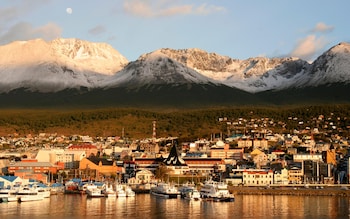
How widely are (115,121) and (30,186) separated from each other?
63.6m

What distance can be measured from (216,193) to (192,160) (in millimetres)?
25821

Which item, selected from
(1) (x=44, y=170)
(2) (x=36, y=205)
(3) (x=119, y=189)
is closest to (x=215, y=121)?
(1) (x=44, y=170)

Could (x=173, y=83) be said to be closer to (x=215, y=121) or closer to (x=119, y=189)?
(x=215, y=121)

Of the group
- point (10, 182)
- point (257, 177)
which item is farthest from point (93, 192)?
point (257, 177)

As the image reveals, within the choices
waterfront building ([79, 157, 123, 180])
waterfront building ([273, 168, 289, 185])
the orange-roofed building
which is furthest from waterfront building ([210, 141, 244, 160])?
the orange-roofed building

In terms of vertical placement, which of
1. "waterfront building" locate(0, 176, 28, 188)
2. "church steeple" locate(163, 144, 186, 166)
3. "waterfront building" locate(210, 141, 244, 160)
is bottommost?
"waterfront building" locate(0, 176, 28, 188)

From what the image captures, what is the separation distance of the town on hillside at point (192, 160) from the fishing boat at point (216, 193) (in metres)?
12.6

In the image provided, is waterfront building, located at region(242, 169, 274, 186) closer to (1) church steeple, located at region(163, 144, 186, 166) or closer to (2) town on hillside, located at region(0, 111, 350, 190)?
(2) town on hillside, located at region(0, 111, 350, 190)

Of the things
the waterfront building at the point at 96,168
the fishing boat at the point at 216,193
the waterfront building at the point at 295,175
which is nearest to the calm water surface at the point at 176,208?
the fishing boat at the point at 216,193

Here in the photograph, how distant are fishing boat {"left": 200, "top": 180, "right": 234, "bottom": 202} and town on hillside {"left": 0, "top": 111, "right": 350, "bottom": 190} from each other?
41.4 ft

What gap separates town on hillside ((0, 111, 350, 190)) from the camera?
244 ft

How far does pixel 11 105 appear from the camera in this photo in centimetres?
14775

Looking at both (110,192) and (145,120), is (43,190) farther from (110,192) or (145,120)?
(145,120)

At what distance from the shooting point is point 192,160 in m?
82.9
